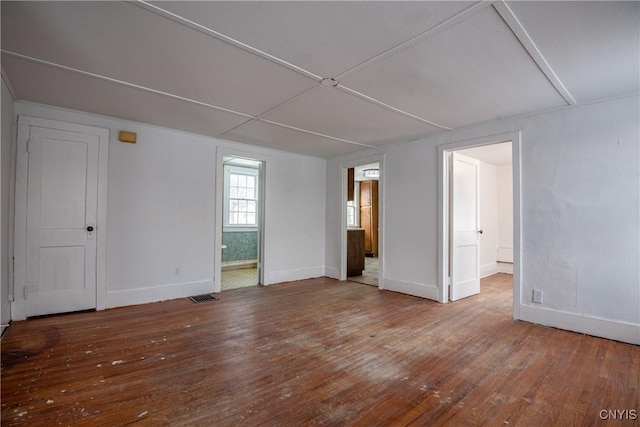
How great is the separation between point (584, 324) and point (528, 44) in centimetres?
274

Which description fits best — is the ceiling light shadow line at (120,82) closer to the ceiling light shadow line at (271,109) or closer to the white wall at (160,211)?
the ceiling light shadow line at (271,109)

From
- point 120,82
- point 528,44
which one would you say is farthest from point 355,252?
point 120,82

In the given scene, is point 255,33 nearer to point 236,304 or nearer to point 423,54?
point 423,54

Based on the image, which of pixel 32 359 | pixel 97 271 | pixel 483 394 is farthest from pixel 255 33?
pixel 97 271

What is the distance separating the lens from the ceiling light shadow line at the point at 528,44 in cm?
166

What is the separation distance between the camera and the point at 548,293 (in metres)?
3.20

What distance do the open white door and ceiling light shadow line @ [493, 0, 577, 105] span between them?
159 cm

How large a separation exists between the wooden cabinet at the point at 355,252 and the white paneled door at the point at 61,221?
154 inches

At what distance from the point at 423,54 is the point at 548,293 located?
9.34 ft

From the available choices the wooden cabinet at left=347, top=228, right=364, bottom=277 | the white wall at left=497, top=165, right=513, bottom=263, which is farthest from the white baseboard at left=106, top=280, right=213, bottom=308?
the white wall at left=497, top=165, right=513, bottom=263

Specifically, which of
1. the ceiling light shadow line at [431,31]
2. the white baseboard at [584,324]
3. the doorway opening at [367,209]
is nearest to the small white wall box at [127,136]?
the ceiling light shadow line at [431,31]

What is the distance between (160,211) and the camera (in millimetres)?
A: 4012

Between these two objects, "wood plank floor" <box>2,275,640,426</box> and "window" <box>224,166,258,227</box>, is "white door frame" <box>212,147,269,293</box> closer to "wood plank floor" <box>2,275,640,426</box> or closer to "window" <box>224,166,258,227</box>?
"wood plank floor" <box>2,275,640,426</box>

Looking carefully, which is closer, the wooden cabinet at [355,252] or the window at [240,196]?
the wooden cabinet at [355,252]
